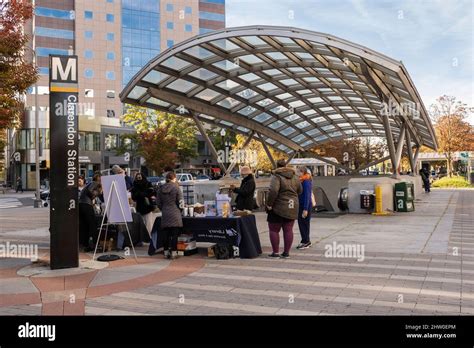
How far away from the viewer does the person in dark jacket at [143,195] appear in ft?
35.0

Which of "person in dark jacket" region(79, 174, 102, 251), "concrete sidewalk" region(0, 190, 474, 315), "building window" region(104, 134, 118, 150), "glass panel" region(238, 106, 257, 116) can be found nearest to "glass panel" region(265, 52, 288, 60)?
"glass panel" region(238, 106, 257, 116)

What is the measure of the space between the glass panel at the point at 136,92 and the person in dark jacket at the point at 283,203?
12362mm

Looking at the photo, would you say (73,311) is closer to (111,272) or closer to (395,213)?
(111,272)

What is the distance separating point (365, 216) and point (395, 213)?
1.51 metres

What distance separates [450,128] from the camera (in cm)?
4869


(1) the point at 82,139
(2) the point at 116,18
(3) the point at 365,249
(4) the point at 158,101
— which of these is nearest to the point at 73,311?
(3) the point at 365,249

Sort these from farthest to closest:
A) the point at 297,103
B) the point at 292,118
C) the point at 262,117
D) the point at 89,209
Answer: the point at 292,118
the point at 262,117
the point at 297,103
the point at 89,209

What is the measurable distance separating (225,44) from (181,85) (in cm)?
380

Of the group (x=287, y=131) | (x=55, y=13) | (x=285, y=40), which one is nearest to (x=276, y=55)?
(x=285, y=40)

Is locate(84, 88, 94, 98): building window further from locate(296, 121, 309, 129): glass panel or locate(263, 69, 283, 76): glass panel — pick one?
locate(263, 69, 283, 76): glass panel

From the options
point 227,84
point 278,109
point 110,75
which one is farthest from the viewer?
point 110,75

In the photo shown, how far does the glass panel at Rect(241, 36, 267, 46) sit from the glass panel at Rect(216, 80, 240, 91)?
12.6 feet

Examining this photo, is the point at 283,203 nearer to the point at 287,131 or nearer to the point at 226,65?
the point at 226,65

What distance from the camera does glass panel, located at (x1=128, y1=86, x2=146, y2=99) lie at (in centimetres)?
1981
